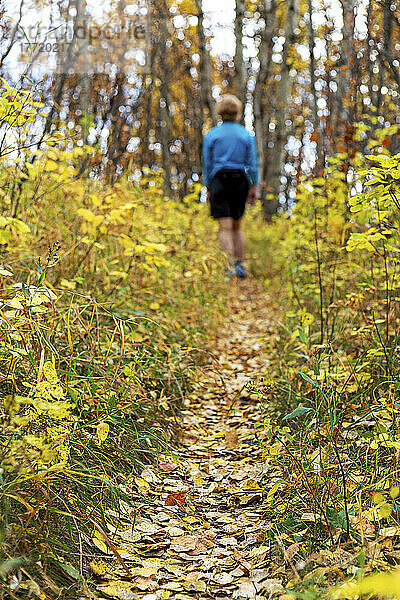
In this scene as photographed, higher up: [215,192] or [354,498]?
[215,192]

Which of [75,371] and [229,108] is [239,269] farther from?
[75,371]

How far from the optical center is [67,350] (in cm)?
256

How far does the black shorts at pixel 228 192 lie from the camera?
631 centimetres

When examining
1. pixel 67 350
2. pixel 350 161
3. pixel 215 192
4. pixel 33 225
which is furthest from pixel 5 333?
pixel 215 192

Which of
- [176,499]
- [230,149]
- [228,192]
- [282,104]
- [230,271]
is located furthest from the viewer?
[282,104]

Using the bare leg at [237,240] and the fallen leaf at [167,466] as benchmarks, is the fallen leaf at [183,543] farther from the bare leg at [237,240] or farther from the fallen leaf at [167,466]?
the bare leg at [237,240]

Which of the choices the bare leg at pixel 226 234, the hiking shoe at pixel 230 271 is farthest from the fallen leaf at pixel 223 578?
the bare leg at pixel 226 234

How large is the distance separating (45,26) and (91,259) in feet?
4.86

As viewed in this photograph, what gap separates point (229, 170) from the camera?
6.26m

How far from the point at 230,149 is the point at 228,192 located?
48 cm

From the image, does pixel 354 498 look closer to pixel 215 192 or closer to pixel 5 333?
pixel 5 333

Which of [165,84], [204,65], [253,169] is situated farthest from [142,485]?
[165,84]

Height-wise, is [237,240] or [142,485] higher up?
[237,240]
